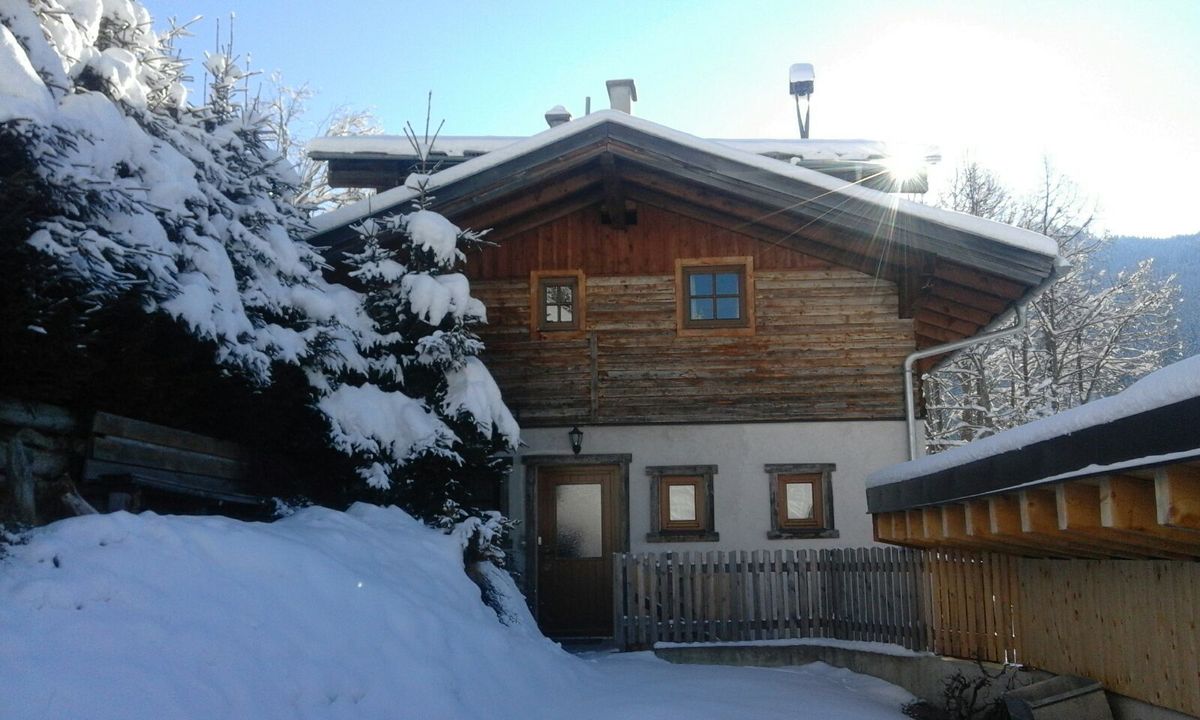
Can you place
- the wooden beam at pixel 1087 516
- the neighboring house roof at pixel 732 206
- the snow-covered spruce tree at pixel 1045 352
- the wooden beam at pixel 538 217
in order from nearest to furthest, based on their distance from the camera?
the wooden beam at pixel 1087 516 < the neighboring house roof at pixel 732 206 < the wooden beam at pixel 538 217 < the snow-covered spruce tree at pixel 1045 352

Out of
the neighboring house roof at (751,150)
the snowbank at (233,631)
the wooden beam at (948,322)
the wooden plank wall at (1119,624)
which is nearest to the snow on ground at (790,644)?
the wooden plank wall at (1119,624)

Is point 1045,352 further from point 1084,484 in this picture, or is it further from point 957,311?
point 1084,484

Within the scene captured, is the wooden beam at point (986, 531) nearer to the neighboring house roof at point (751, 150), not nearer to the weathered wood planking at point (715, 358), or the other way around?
the weathered wood planking at point (715, 358)

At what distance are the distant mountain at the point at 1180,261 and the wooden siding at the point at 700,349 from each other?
153ft

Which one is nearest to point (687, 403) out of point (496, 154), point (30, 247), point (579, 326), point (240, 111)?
point (579, 326)

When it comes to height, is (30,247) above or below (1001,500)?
above

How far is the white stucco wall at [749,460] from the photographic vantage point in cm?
1269

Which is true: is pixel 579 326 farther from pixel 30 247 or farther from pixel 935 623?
pixel 30 247

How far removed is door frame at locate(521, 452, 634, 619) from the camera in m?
12.7

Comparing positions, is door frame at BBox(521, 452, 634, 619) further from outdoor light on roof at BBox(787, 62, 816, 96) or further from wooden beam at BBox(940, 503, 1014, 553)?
outdoor light on roof at BBox(787, 62, 816, 96)

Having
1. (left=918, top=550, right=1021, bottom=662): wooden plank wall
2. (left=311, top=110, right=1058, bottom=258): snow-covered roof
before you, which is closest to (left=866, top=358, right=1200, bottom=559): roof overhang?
(left=918, top=550, right=1021, bottom=662): wooden plank wall

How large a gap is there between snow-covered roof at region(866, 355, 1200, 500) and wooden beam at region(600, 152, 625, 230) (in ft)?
21.3

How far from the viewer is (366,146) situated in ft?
51.0

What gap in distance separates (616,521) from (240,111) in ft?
21.3
